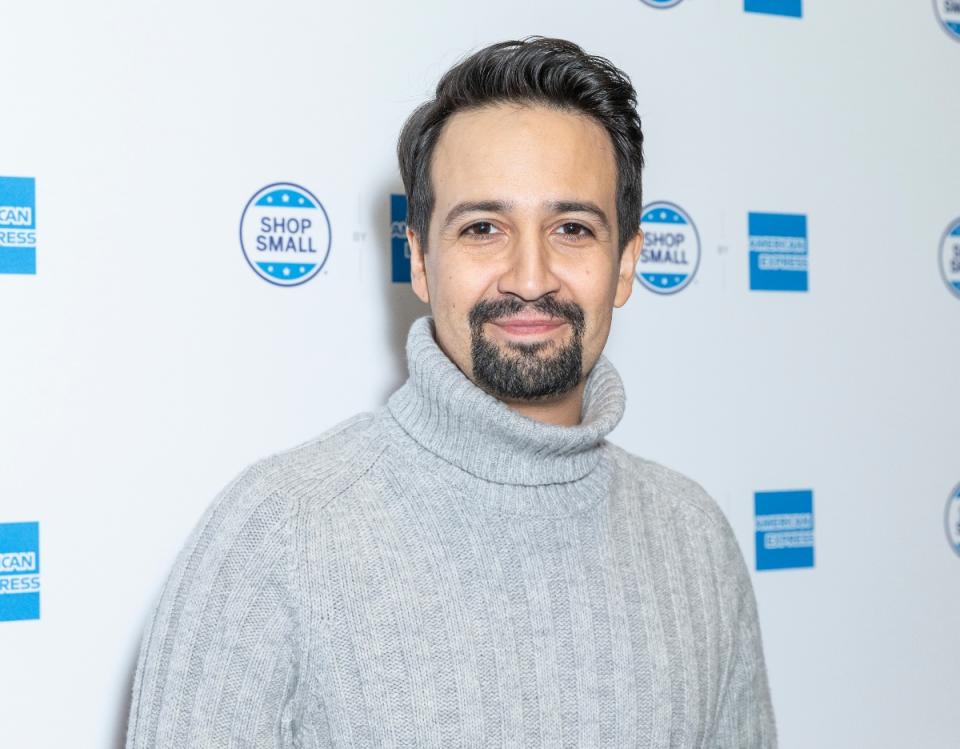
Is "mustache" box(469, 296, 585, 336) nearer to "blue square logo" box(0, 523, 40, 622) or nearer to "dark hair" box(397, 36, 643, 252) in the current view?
"dark hair" box(397, 36, 643, 252)

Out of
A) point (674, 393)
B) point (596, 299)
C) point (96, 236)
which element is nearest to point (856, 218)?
point (674, 393)

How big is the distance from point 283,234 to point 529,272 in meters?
0.49

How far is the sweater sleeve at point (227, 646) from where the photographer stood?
37.1 inches

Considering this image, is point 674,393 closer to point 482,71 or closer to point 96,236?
point 482,71

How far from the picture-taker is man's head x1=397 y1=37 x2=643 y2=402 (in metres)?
1.06

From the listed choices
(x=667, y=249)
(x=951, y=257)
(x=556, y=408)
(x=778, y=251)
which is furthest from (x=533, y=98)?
(x=951, y=257)

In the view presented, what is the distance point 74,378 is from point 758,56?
112 cm

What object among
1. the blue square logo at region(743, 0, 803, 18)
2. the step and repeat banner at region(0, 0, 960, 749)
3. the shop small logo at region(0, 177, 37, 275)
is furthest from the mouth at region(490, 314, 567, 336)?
the blue square logo at region(743, 0, 803, 18)

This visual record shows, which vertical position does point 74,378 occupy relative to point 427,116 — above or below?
below

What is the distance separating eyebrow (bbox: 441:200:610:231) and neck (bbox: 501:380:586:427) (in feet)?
0.56

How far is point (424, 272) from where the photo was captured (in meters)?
1.18

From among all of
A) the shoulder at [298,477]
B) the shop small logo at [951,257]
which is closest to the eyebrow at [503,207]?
the shoulder at [298,477]

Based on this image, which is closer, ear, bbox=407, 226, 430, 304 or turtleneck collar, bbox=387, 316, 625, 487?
turtleneck collar, bbox=387, 316, 625, 487

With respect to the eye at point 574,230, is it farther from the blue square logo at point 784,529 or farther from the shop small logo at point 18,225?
the blue square logo at point 784,529
